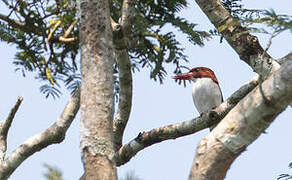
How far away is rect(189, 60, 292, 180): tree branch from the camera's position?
197 cm

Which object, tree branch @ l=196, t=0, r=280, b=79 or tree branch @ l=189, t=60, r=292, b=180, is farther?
tree branch @ l=196, t=0, r=280, b=79

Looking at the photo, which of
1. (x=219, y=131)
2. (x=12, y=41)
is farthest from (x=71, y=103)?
(x=219, y=131)

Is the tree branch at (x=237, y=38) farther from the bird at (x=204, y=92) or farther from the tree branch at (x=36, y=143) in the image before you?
the bird at (x=204, y=92)

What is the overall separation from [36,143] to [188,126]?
1.07 m

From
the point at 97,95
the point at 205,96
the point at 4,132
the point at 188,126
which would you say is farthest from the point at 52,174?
the point at 205,96

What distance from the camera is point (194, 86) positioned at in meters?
6.00

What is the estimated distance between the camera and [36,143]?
12.6ft

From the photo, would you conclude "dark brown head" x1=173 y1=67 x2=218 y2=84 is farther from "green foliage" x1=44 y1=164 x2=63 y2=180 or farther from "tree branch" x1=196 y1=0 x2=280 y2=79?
"green foliage" x1=44 y1=164 x2=63 y2=180

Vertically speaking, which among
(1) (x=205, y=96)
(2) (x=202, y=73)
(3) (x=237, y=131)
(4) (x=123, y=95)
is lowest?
(1) (x=205, y=96)

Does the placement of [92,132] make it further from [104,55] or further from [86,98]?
[104,55]

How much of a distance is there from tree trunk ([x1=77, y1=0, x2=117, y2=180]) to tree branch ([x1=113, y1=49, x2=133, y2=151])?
3.06 ft

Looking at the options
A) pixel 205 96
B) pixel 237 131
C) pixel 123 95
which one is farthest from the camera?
pixel 205 96

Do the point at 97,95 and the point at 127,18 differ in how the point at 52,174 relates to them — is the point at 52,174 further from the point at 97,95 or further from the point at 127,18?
the point at 127,18

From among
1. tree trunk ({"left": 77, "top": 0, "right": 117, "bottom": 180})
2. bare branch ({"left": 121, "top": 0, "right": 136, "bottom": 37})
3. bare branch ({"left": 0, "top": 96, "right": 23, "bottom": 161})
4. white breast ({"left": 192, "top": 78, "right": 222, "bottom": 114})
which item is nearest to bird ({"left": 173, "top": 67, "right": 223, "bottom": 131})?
white breast ({"left": 192, "top": 78, "right": 222, "bottom": 114})
